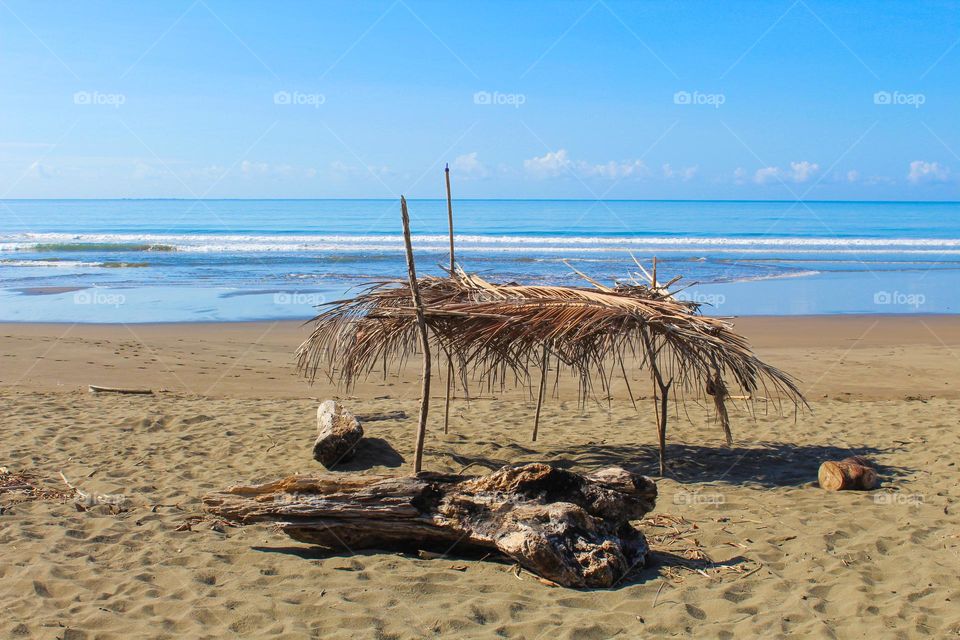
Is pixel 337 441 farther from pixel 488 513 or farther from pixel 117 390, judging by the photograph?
pixel 117 390

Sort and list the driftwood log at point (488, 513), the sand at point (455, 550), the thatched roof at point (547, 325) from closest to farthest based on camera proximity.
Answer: the sand at point (455, 550) < the driftwood log at point (488, 513) < the thatched roof at point (547, 325)

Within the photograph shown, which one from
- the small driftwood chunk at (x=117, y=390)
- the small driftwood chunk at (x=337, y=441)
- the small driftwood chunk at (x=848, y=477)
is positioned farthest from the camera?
the small driftwood chunk at (x=117, y=390)

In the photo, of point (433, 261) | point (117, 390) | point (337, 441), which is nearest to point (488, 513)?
point (337, 441)

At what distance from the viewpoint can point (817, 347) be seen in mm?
13531

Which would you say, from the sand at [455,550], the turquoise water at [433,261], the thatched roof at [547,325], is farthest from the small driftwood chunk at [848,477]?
the turquoise water at [433,261]

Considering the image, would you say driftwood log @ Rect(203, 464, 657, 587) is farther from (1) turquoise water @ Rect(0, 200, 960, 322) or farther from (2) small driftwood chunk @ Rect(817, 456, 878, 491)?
(1) turquoise water @ Rect(0, 200, 960, 322)

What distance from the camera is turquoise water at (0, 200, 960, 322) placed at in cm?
1858

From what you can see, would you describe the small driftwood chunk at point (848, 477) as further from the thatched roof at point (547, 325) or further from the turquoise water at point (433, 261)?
the turquoise water at point (433, 261)

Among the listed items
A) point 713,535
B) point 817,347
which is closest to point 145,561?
point 713,535

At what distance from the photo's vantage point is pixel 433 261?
2823cm

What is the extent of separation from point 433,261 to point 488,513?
23807 millimetres

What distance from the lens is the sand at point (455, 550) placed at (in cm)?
404

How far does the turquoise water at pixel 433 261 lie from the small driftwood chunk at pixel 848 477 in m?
2.40

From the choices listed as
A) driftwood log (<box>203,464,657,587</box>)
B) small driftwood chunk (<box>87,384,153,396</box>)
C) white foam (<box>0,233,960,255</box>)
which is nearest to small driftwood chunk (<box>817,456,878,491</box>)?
driftwood log (<box>203,464,657,587</box>)
